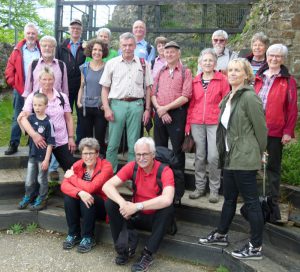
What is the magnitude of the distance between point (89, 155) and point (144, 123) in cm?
96

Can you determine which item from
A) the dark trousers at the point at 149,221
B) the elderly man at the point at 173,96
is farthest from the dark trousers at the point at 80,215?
the elderly man at the point at 173,96

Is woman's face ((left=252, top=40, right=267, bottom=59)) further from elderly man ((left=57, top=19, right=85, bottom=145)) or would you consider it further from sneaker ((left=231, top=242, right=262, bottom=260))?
elderly man ((left=57, top=19, right=85, bottom=145))

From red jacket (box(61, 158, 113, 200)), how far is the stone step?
56 centimetres

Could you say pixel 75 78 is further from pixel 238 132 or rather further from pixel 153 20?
pixel 153 20

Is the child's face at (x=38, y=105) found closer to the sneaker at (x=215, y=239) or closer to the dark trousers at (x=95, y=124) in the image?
the dark trousers at (x=95, y=124)

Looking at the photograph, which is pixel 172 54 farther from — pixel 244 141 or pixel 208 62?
pixel 244 141

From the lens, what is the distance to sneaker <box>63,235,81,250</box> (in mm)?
4410

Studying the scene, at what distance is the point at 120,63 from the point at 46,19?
30395 millimetres

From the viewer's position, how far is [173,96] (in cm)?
467

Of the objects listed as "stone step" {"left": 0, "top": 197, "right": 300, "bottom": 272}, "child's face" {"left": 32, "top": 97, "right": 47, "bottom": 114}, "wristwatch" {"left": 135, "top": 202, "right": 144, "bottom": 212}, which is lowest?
"stone step" {"left": 0, "top": 197, "right": 300, "bottom": 272}

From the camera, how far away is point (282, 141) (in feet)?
13.2

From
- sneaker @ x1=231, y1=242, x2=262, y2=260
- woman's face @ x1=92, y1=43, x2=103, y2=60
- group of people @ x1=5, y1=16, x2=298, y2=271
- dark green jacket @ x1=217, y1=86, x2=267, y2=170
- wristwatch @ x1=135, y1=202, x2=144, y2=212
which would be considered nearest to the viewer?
dark green jacket @ x1=217, y1=86, x2=267, y2=170

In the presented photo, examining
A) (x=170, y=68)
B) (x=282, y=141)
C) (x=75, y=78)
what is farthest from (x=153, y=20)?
(x=282, y=141)

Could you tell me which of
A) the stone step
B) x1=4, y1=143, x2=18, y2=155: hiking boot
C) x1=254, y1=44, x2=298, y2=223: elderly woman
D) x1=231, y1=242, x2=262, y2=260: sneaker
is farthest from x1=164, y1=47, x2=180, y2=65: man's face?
x1=4, y1=143, x2=18, y2=155: hiking boot
